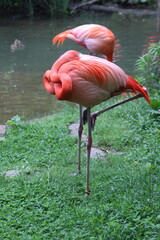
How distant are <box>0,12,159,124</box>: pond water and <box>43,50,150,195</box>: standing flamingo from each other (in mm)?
3173

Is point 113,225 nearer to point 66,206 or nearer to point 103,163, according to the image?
point 66,206

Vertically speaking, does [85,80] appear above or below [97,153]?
above

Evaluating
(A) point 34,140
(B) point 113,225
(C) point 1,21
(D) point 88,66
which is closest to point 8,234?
(B) point 113,225

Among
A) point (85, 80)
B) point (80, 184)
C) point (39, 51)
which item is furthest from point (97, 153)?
point (39, 51)

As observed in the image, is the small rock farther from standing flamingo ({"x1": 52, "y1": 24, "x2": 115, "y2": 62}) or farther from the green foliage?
the green foliage

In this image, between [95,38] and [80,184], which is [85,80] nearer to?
[95,38]

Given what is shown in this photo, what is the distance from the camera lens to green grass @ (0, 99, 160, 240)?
120 inches

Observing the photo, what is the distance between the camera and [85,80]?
3373mm

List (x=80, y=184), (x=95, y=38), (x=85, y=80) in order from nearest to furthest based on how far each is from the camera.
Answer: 1. (x=85, y=80)
2. (x=80, y=184)
3. (x=95, y=38)

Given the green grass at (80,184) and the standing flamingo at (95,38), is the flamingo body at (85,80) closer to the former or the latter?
the standing flamingo at (95,38)

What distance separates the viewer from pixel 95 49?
4.21m

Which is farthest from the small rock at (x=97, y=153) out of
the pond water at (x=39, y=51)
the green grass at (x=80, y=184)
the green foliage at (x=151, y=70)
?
the pond water at (x=39, y=51)

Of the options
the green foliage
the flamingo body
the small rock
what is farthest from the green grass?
the flamingo body

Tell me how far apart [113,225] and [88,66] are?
1.35 m
